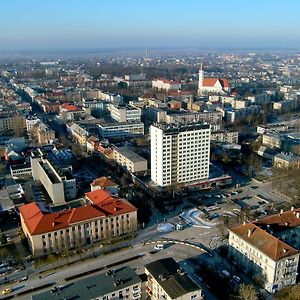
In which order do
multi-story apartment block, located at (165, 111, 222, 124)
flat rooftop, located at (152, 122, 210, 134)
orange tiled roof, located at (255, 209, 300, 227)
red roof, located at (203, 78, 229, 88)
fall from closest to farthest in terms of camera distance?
orange tiled roof, located at (255, 209, 300, 227), flat rooftop, located at (152, 122, 210, 134), multi-story apartment block, located at (165, 111, 222, 124), red roof, located at (203, 78, 229, 88)

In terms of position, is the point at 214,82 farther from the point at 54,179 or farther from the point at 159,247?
the point at 159,247

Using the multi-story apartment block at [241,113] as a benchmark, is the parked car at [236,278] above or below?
below

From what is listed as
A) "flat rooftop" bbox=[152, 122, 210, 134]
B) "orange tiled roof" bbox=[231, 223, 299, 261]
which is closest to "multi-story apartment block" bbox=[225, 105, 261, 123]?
"flat rooftop" bbox=[152, 122, 210, 134]

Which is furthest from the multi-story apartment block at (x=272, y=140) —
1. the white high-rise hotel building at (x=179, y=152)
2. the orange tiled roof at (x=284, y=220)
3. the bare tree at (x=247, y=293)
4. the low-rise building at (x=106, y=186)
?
the bare tree at (x=247, y=293)

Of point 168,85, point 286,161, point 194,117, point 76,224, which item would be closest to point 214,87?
point 168,85

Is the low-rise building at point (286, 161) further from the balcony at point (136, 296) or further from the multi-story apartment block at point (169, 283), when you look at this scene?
the balcony at point (136, 296)

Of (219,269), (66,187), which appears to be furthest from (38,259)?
(219,269)

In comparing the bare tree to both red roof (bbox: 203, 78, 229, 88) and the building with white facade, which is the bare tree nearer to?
red roof (bbox: 203, 78, 229, 88)
